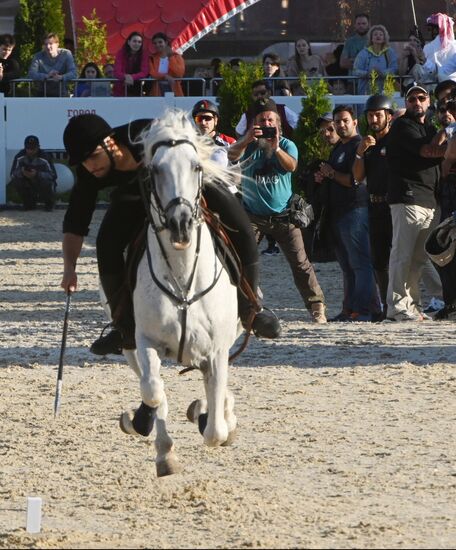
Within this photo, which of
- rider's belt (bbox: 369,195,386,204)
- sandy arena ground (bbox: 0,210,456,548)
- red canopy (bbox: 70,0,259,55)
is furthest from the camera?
red canopy (bbox: 70,0,259,55)

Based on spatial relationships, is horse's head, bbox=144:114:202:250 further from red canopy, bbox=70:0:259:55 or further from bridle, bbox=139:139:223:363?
red canopy, bbox=70:0:259:55

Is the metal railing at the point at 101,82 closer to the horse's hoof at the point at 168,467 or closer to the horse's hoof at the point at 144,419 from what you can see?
the horse's hoof at the point at 144,419

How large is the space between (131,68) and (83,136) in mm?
18225

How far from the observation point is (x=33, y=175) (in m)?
25.6

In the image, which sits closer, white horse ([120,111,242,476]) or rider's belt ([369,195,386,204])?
white horse ([120,111,242,476])

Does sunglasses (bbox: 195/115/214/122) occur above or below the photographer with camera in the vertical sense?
above

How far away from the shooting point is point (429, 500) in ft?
24.9

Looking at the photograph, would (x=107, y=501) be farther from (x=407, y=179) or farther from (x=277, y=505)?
(x=407, y=179)

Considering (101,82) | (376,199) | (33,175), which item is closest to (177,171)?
(376,199)

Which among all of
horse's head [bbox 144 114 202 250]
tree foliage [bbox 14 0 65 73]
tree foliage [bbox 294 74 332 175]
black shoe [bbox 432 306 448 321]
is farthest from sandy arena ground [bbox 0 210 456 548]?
tree foliage [bbox 14 0 65 73]

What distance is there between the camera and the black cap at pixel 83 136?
7914mm

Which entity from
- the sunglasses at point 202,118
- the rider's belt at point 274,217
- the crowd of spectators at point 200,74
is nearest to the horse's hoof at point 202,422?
the sunglasses at point 202,118

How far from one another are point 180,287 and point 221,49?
97.6 ft

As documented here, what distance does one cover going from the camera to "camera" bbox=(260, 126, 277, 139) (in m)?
13.0
